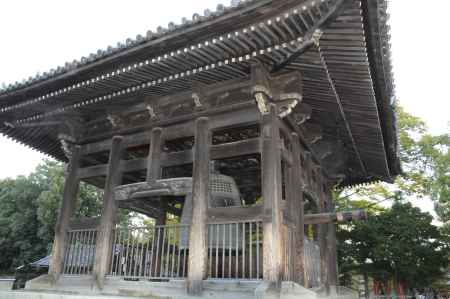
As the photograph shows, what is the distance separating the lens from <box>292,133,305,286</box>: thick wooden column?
7457mm

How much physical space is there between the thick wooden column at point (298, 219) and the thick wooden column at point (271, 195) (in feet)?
4.55

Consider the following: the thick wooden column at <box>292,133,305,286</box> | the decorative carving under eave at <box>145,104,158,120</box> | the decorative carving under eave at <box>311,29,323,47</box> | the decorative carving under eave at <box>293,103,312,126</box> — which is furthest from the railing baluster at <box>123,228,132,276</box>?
the decorative carving under eave at <box>311,29,323,47</box>

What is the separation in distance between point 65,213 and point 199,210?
3.87 metres

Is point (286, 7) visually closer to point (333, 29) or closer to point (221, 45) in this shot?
point (333, 29)

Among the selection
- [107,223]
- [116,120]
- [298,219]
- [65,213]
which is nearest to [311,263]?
[298,219]

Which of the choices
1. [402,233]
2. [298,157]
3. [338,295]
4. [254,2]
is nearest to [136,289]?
[298,157]

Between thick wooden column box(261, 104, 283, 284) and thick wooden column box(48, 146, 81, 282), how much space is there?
504 cm

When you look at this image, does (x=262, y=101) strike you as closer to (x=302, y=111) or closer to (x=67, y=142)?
(x=302, y=111)

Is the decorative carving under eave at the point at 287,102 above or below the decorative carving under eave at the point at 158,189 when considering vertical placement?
above

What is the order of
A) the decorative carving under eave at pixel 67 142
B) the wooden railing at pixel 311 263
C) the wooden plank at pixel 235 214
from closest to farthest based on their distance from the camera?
the wooden plank at pixel 235 214 → the wooden railing at pixel 311 263 → the decorative carving under eave at pixel 67 142

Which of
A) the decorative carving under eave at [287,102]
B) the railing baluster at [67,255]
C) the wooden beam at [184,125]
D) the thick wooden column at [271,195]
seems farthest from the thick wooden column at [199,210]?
the railing baluster at [67,255]

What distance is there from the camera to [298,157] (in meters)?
8.20

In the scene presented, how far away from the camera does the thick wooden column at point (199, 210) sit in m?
6.42

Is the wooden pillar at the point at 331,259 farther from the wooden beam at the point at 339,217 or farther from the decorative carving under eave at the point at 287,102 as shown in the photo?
the decorative carving under eave at the point at 287,102
